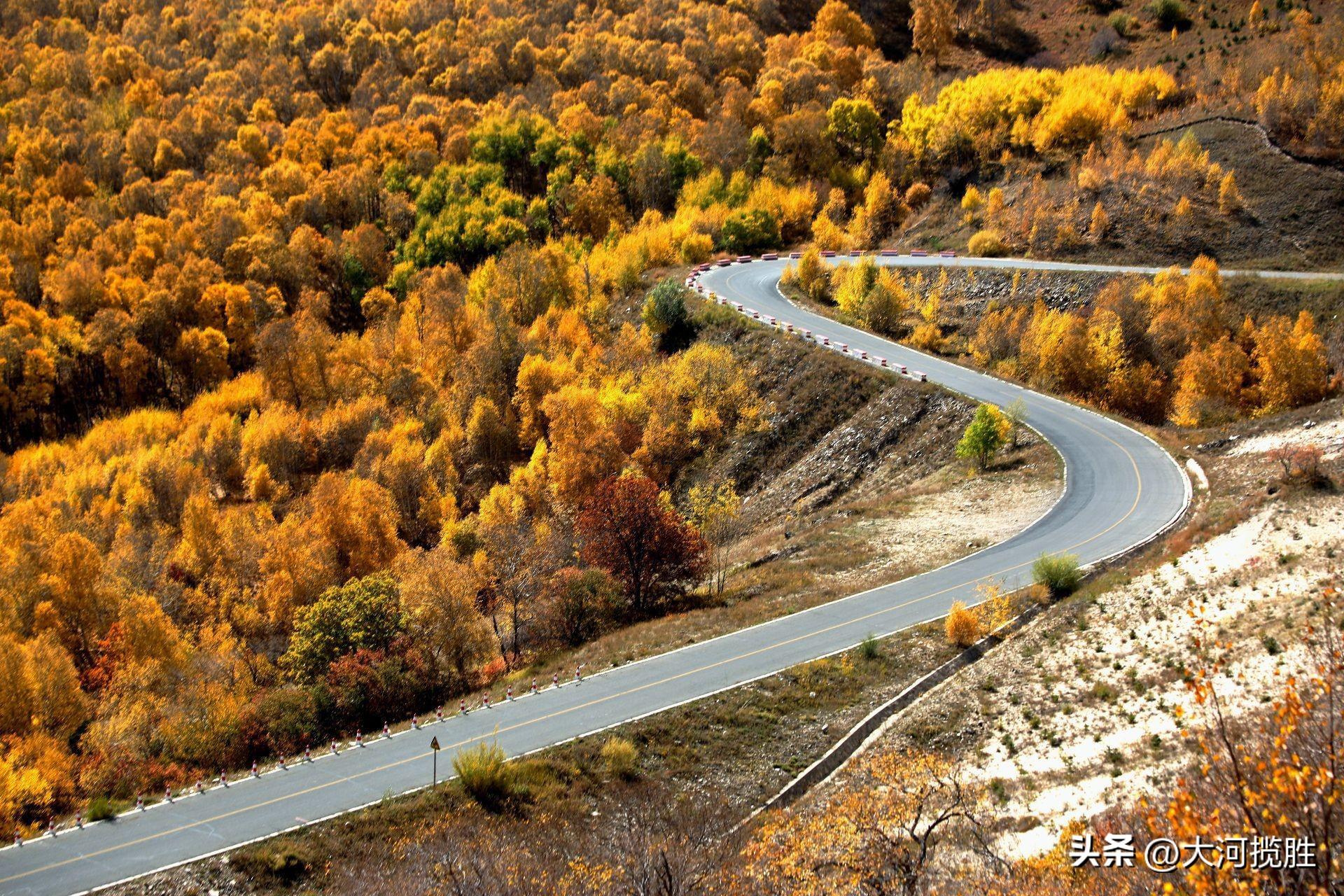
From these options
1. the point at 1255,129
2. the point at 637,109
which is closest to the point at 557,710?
the point at 1255,129

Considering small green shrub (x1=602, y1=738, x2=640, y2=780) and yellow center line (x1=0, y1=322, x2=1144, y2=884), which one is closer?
yellow center line (x1=0, y1=322, x2=1144, y2=884)

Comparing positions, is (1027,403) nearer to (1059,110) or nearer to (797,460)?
(797,460)

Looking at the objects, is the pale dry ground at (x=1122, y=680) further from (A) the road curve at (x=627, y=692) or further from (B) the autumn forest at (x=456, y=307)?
(B) the autumn forest at (x=456, y=307)

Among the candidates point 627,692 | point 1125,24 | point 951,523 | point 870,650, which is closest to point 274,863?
point 627,692

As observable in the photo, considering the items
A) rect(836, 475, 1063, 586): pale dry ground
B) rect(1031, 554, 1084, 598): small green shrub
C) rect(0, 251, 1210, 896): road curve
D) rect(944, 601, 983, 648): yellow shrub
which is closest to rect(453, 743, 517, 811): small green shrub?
rect(0, 251, 1210, 896): road curve

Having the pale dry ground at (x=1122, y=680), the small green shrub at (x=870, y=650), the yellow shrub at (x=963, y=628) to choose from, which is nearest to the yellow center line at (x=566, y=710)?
the small green shrub at (x=870, y=650)

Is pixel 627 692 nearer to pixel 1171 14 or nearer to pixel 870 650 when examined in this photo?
pixel 870 650

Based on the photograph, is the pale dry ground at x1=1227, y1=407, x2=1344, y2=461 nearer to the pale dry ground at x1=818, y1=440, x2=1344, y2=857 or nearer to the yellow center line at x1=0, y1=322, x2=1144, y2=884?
the yellow center line at x1=0, y1=322, x2=1144, y2=884
